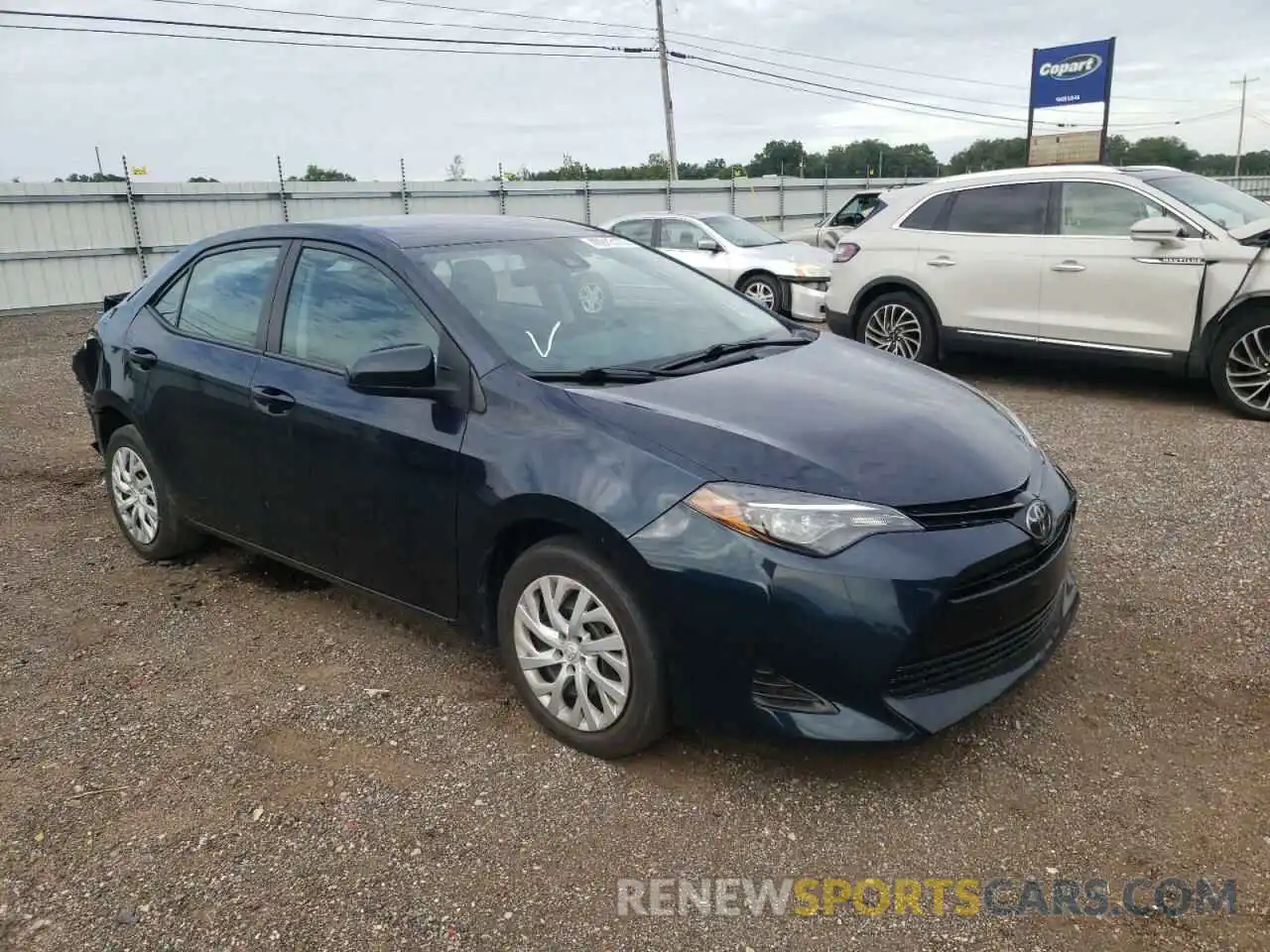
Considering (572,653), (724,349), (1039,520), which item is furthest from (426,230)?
(1039,520)

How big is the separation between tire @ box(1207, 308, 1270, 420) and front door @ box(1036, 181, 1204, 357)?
0.25 meters

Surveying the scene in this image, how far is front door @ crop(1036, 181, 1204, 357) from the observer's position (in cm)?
700

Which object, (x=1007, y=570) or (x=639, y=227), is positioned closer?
(x=1007, y=570)

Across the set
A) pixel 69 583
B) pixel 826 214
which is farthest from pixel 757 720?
pixel 826 214

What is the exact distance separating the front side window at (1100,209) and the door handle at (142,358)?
6545 mm

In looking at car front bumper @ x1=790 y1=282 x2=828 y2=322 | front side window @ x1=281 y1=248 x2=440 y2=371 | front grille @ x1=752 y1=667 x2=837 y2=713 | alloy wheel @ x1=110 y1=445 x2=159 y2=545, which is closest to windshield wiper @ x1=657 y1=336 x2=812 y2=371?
front side window @ x1=281 y1=248 x2=440 y2=371

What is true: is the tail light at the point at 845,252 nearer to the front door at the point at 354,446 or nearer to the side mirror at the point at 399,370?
the front door at the point at 354,446

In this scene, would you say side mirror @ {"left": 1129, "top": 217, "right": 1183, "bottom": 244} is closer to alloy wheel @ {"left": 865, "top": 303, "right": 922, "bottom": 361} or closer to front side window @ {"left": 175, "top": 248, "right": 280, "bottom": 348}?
alloy wheel @ {"left": 865, "top": 303, "right": 922, "bottom": 361}

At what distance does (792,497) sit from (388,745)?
158 cm

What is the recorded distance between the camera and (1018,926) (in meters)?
2.33

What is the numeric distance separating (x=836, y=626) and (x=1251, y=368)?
574 cm

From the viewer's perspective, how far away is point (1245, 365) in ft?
22.3

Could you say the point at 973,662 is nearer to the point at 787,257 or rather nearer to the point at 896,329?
the point at 896,329

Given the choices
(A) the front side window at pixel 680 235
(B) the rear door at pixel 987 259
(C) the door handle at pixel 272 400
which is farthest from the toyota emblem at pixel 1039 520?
(A) the front side window at pixel 680 235
